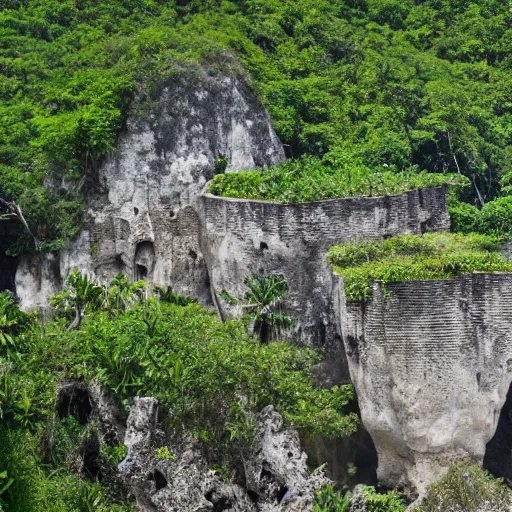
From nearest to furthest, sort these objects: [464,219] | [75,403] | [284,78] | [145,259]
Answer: [75,403]
[464,219]
[145,259]
[284,78]

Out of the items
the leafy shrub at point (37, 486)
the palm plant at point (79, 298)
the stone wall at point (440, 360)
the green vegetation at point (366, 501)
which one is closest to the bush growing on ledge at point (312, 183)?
the stone wall at point (440, 360)

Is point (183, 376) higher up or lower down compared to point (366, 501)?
higher up

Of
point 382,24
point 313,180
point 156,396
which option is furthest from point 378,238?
point 382,24

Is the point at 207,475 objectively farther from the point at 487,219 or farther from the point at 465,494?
the point at 487,219

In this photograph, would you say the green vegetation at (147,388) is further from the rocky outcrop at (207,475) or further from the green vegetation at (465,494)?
the green vegetation at (465,494)

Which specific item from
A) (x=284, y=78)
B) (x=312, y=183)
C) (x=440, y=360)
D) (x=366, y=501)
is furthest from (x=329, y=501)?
(x=284, y=78)

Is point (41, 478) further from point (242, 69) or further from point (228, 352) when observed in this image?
point (242, 69)

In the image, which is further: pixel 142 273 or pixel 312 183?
pixel 142 273
